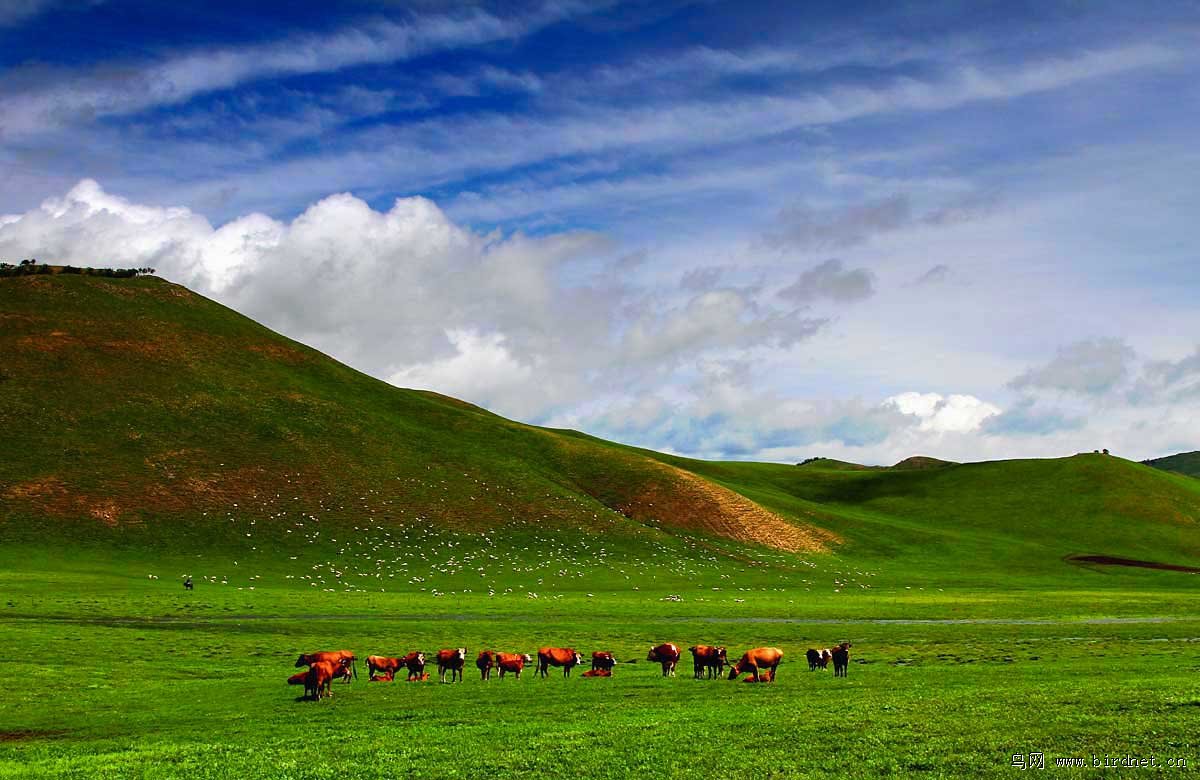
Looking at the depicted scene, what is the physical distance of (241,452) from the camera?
433ft

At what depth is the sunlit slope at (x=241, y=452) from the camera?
11469 cm

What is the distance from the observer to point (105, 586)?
77375mm

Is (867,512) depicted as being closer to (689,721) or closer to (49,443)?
(49,443)

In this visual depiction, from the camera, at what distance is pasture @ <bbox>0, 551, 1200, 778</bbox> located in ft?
67.8

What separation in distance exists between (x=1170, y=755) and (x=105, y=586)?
265 feet

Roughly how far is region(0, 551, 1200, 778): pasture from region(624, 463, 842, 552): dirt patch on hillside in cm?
7014

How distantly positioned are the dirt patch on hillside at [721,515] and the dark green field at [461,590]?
782 mm

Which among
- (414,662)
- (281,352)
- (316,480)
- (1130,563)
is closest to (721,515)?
(316,480)

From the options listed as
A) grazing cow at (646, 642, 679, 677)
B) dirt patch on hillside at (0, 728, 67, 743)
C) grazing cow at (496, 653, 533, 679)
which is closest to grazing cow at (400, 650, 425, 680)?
grazing cow at (496, 653, 533, 679)

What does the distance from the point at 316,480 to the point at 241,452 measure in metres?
12.7

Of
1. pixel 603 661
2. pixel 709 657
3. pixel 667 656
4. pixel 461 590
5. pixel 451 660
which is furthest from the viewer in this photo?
pixel 461 590

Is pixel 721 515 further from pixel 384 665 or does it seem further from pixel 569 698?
pixel 569 698

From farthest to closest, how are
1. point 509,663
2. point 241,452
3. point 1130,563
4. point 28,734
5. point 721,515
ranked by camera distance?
point 721,515, point 1130,563, point 241,452, point 509,663, point 28,734

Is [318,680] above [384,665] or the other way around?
above
